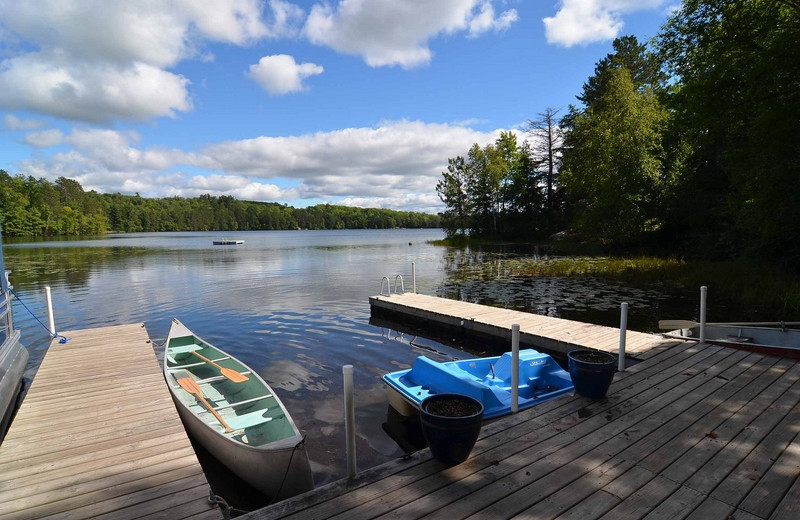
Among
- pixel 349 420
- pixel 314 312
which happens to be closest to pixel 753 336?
pixel 349 420

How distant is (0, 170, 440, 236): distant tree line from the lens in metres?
79.9

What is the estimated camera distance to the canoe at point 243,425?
158 inches

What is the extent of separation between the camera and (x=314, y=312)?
1388 centimetres

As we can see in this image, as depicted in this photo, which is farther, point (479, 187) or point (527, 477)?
point (479, 187)

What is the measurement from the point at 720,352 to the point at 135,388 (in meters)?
8.85

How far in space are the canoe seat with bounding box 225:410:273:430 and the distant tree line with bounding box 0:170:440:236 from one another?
8347 cm

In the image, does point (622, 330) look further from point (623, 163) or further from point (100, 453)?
point (623, 163)

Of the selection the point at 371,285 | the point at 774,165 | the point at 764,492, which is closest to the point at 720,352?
the point at 764,492

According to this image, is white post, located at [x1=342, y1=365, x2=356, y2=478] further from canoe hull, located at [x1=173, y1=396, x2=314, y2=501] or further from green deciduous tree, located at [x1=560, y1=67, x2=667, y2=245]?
green deciduous tree, located at [x1=560, y1=67, x2=667, y2=245]

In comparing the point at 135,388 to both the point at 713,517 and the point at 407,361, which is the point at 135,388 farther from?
the point at 713,517

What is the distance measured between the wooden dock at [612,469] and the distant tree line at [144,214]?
86.3m

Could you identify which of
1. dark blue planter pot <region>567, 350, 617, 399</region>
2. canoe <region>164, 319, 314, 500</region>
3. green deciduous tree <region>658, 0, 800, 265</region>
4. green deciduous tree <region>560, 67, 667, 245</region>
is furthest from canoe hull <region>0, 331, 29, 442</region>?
green deciduous tree <region>560, 67, 667, 245</region>

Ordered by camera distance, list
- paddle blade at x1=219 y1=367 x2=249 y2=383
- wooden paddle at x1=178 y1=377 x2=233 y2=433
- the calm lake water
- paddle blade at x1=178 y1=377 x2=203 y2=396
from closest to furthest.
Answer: wooden paddle at x1=178 y1=377 x2=233 y2=433 < paddle blade at x1=178 y1=377 x2=203 y2=396 < paddle blade at x1=219 y1=367 x2=249 y2=383 < the calm lake water

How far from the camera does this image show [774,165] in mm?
12352
